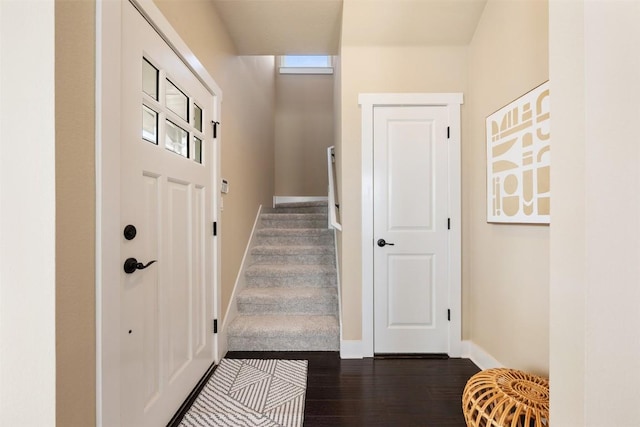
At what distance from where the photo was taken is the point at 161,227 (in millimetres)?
1413

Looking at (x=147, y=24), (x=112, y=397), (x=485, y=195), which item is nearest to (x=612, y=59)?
(x=485, y=195)

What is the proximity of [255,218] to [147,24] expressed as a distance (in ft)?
7.47

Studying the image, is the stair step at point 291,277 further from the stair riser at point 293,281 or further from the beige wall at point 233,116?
the beige wall at point 233,116

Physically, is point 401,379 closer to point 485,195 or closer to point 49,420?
point 485,195

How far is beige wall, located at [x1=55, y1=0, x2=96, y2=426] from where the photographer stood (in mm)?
836

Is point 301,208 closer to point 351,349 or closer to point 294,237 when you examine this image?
point 294,237

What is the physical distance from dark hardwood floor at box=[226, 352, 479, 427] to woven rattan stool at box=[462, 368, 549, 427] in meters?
0.39

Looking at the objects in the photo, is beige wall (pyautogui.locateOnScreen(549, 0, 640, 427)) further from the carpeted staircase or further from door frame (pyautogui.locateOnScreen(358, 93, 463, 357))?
the carpeted staircase

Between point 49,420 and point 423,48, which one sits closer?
point 49,420

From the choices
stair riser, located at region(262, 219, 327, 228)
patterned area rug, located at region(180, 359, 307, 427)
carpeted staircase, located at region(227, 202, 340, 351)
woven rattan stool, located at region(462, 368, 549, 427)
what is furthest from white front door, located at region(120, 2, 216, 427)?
stair riser, located at region(262, 219, 327, 228)

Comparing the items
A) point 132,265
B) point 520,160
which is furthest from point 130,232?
point 520,160

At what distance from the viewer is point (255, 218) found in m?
3.35

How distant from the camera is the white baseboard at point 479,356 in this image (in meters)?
1.92

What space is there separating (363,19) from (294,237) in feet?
7.15
